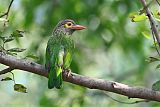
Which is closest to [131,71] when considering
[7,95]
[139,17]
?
[7,95]

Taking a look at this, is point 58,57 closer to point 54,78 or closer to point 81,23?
point 54,78

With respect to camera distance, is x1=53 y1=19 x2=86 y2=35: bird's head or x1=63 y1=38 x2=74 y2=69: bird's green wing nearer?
x1=63 y1=38 x2=74 y2=69: bird's green wing

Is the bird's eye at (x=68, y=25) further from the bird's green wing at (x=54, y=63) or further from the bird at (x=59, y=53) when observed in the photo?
the bird's green wing at (x=54, y=63)

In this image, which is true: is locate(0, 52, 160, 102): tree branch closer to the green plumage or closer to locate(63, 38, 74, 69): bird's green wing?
the green plumage

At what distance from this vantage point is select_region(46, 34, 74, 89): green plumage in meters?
3.57

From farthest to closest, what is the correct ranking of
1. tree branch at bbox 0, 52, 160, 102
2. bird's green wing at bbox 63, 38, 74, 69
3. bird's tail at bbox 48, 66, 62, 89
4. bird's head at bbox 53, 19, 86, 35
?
bird's head at bbox 53, 19, 86, 35 < bird's green wing at bbox 63, 38, 74, 69 < bird's tail at bbox 48, 66, 62, 89 < tree branch at bbox 0, 52, 160, 102

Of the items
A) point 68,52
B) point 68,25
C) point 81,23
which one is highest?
point 68,25

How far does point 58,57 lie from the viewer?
3877mm

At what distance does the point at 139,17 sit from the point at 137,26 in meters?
2.98

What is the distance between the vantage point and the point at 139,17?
343cm

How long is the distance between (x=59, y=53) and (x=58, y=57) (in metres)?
0.08

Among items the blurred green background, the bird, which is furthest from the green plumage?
the blurred green background

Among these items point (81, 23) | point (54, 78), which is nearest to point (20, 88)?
point (54, 78)

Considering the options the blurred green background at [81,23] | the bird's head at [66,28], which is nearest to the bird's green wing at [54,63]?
the bird's head at [66,28]
